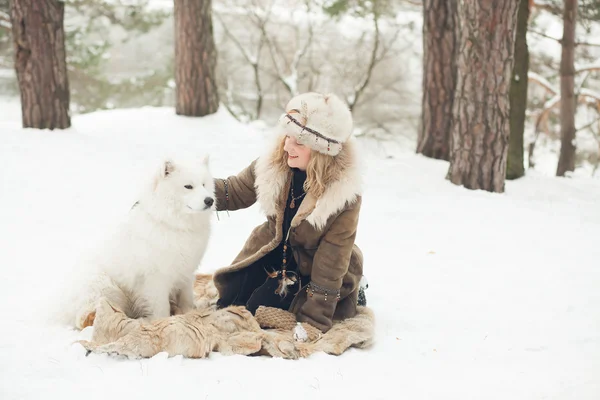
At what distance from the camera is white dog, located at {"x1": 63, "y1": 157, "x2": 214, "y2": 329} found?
339cm

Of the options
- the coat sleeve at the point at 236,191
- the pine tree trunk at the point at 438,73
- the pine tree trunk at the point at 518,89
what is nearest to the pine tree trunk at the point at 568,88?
the pine tree trunk at the point at 518,89

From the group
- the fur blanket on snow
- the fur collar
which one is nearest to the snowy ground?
the fur blanket on snow

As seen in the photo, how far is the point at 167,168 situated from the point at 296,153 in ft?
2.60

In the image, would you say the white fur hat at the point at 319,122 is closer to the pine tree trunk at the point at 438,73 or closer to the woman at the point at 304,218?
the woman at the point at 304,218

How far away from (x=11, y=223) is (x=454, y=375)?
452 centimetres

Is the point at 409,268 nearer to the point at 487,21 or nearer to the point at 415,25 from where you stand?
the point at 487,21

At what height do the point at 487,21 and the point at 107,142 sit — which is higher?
the point at 487,21

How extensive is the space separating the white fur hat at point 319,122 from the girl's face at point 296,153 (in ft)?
0.36

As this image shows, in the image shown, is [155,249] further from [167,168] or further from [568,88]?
[568,88]

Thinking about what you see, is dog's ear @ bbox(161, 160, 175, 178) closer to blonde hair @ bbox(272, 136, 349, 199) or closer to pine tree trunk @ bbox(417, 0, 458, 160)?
blonde hair @ bbox(272, 136, 349, 199)

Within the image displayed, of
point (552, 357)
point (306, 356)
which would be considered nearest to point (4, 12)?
point (306, 356)

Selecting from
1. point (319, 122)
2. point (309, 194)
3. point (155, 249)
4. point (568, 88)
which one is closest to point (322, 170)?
point (309, 194)

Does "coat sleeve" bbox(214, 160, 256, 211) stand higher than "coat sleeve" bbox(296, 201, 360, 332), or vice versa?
"coat sleeve" bbox(214, 160, 256, 211)

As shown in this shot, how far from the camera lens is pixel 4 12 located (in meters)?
12.2
